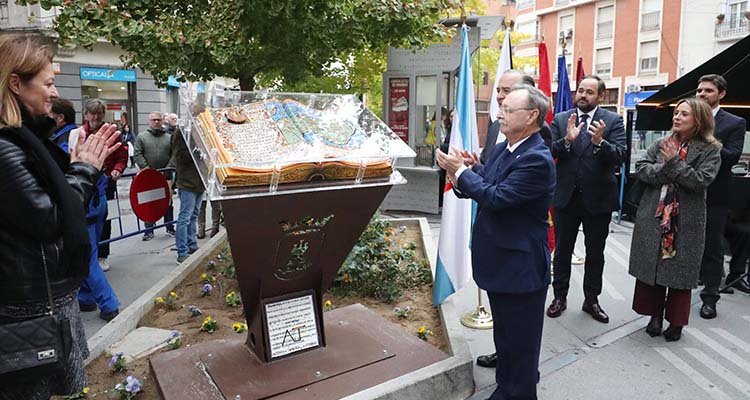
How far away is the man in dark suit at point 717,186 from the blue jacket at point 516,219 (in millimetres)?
2667

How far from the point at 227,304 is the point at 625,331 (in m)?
3.28

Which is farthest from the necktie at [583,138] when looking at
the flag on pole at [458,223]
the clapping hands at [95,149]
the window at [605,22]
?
the window at [605,22]

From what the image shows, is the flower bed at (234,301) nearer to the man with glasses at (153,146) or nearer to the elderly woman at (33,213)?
the elderly woman at (33,213)

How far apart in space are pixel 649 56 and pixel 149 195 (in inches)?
1285

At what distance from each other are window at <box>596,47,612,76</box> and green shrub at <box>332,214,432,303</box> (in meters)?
33.1

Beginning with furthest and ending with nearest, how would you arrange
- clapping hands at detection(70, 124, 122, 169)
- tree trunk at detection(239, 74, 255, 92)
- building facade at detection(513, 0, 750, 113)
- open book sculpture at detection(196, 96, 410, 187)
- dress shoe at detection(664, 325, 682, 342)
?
1. building facade at detection(513, 0, 750, 113)
2. tree trunk at detection(239, 74, 255, 92)
3. dress shoe at detection(664, 325, 682, 342)
4. open book sculpture at detection(196, 96, 410, 187)
5. clapping hands at detection(70, 124, 122, 169)

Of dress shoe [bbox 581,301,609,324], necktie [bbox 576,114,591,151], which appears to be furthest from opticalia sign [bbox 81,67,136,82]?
dress shoe [bbox 581,301,609,324]

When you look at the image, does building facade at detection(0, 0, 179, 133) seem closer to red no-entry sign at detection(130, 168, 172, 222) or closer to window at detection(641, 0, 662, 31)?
red no-entry sign at detection(130, 168, 172, 222)

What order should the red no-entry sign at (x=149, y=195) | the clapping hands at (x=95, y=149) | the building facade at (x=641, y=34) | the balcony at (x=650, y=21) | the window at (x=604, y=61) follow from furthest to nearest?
the window at (x=604, y=61)
the balcony at (x=650, y=21)
the building facade at (x=641, y=34)
the red no-entry sign at (x=149, y=195)
the clapping hands at (x=95, y=149)

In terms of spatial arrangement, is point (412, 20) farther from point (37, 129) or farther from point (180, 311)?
point (37, 129)

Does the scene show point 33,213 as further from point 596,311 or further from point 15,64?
point 596,311

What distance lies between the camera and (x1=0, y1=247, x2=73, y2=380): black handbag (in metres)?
1.92

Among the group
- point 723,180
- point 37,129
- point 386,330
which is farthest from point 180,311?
point 723,180

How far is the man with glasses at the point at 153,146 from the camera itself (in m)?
7.41
